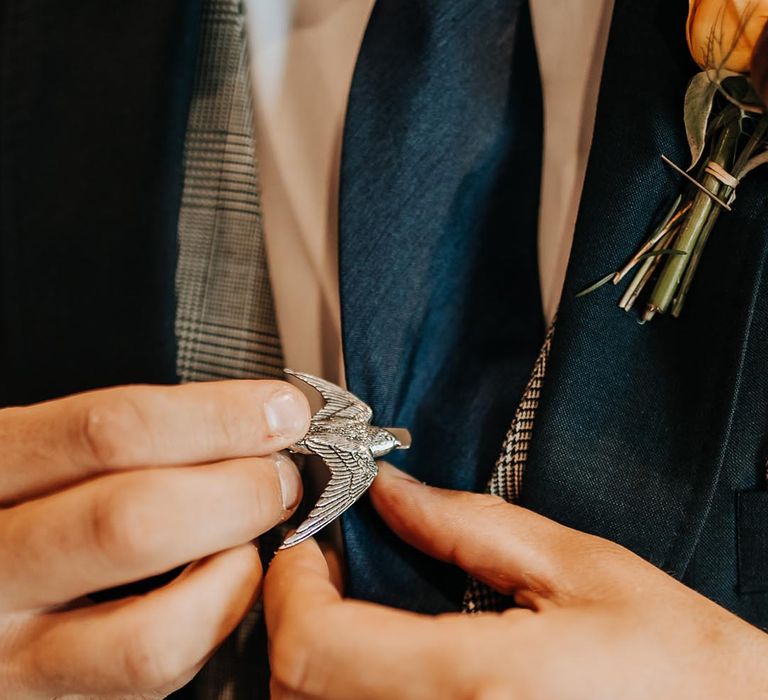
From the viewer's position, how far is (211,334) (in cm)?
75

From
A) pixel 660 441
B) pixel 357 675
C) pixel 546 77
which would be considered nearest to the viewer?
pixel 357 675

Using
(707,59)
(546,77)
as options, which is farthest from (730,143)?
(546,77)

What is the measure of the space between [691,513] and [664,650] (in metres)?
0.13

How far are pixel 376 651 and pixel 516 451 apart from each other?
0.22 metres

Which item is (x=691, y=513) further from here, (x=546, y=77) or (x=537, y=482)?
(x=546, y=77)

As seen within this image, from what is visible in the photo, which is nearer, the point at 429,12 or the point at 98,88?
the point at 429,12

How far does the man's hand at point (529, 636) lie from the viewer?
Result: 0.44 metres

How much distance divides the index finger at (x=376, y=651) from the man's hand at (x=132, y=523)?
7 cm

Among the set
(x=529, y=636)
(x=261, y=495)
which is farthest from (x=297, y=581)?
(x=529, y=636)

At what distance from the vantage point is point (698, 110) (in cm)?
54

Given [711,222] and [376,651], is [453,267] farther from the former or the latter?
[376,651]

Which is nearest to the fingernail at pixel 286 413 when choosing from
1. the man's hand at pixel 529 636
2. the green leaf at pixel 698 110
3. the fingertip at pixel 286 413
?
the fingertip at pixel 286 413

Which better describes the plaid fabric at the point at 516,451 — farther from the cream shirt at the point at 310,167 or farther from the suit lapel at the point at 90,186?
the suit lapel at the point at 90,186

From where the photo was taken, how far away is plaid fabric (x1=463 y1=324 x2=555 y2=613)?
59 cm
